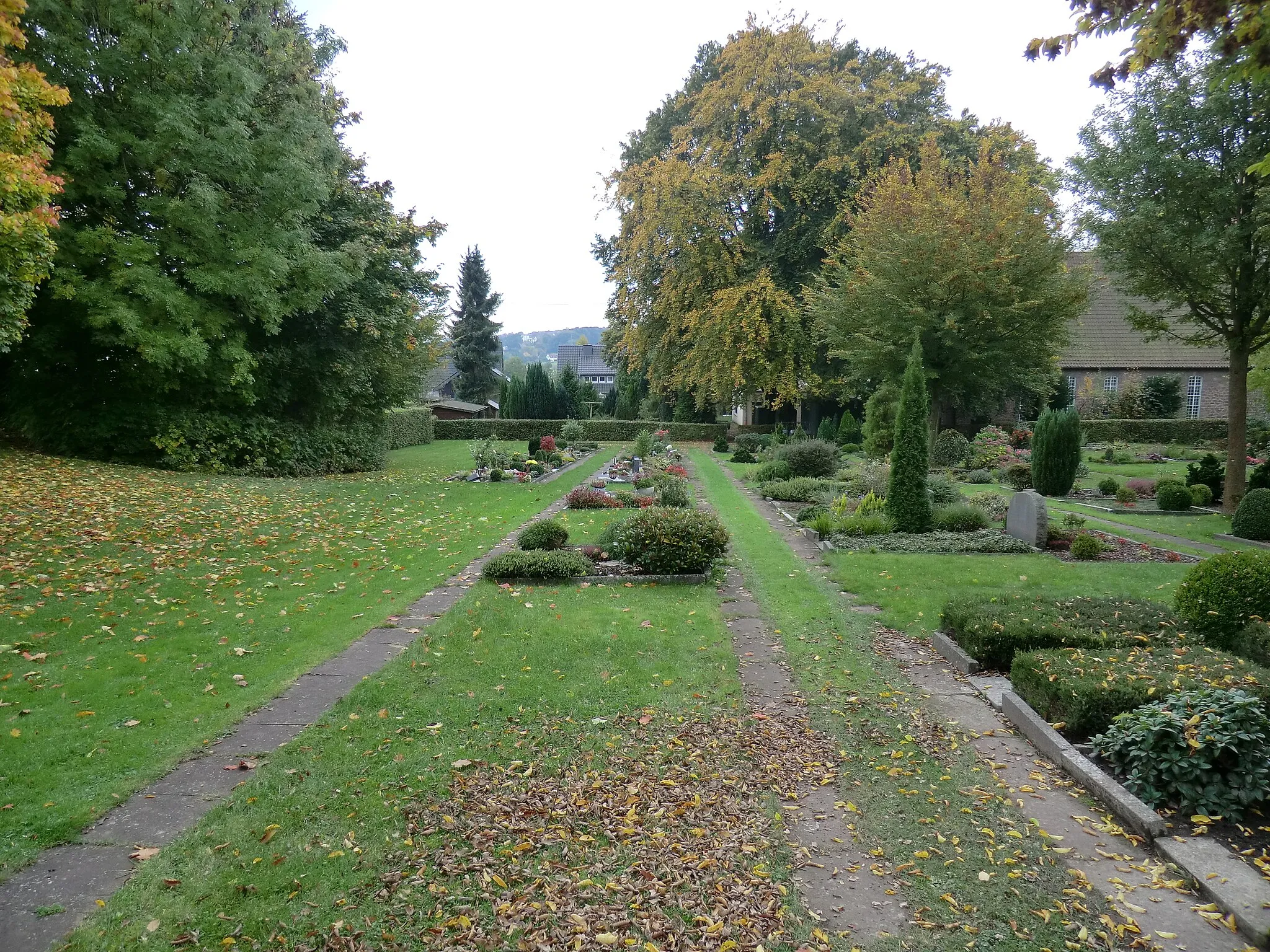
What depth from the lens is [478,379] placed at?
53.6 meters

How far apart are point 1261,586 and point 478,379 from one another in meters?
51.6

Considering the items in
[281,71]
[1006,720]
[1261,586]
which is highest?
[281,71]

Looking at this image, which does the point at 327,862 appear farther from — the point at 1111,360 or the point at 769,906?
the point at 1111,360

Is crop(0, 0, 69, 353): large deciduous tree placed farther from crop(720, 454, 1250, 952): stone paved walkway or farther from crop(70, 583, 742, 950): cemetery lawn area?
crop(720, 454, 1250, 952): stone paved walkway

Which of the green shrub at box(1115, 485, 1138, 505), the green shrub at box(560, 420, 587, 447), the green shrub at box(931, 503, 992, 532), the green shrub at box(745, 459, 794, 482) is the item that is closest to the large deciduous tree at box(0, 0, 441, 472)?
the green shrub at box(745, 459, 794, 482)

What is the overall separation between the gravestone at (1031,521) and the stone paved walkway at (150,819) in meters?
9.64

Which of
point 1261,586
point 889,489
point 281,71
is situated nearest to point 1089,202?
point 889,489

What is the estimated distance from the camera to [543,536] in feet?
32.9

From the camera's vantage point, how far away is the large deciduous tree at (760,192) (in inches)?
1041

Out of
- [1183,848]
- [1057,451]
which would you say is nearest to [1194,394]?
[1057,451]

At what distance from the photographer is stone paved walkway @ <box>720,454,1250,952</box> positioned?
302cm

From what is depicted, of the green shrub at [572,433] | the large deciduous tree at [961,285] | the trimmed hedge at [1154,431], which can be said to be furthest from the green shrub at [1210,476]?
the green shrub at [572,433]

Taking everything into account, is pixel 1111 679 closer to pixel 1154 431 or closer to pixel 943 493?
pixel 943 493

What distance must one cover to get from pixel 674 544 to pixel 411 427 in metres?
29.0
